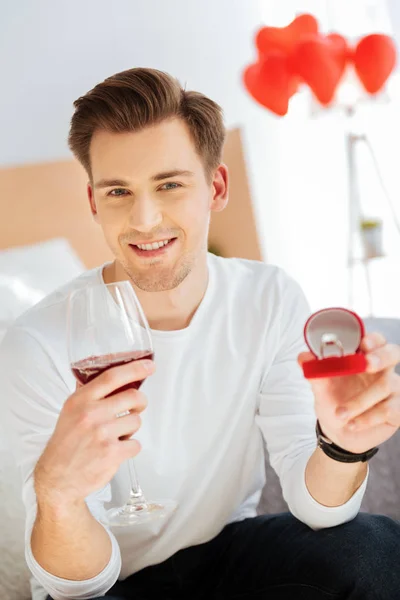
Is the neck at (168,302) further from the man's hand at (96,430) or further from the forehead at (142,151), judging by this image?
the man's hand at (96,430)

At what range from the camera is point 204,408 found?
4.01 feet

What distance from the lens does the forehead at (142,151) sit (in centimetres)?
120

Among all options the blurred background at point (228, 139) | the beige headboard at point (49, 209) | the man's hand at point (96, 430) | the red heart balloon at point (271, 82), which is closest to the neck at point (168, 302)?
the man's hand at point (96, 430)

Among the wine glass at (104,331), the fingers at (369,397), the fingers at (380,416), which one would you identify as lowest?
the fingers at (380,416)

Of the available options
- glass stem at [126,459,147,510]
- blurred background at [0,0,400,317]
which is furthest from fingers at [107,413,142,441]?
blurred background at [0,0,400,317]

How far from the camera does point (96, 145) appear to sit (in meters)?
1.24

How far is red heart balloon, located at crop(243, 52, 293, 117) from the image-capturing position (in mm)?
2996

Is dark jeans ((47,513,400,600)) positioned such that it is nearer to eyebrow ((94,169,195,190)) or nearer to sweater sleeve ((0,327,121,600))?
sweater sleeve ((0,327,121,600))

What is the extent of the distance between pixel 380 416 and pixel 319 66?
2.44m

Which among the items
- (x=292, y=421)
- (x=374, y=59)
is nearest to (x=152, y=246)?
(x=292, y=421)

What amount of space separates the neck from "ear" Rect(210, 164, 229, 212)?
0.17 metres

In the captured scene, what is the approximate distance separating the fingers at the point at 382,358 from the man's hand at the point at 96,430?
9.4 inches

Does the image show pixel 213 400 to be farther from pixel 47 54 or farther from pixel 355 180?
pixel 355 180

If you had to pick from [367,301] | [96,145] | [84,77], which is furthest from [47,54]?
[367,301]
